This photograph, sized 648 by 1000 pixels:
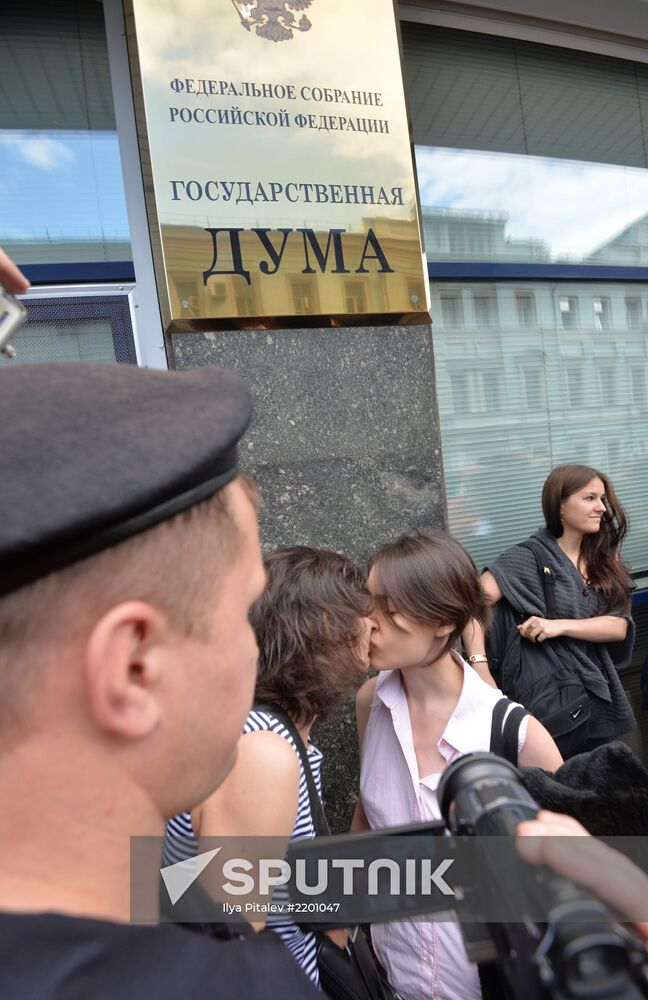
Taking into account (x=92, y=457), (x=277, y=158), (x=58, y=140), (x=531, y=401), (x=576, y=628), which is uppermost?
(x=58, y=140)

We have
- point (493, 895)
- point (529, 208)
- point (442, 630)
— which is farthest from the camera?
point (529, 208)

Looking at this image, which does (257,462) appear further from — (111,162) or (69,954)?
(69,954)

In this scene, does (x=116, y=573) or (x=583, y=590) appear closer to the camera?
(x=116, y=573)

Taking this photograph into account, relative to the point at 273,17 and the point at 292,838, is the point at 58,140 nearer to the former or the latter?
the point at 273,17

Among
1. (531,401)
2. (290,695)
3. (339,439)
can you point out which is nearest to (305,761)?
(290,695)

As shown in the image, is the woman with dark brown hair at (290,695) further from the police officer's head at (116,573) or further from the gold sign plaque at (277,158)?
the gold sign plaque at (277,158)

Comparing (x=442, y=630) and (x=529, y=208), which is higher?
(x=529, y=208)

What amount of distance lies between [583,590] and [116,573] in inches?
116

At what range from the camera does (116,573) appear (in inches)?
24.2

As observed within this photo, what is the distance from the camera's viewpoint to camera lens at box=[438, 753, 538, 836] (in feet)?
2.68

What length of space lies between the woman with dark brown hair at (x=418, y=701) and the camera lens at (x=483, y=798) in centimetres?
100

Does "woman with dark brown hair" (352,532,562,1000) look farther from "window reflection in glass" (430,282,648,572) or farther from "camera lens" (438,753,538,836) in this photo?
"window reflection in glass" (430,282,648,572)

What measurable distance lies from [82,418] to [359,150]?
9.65 feet

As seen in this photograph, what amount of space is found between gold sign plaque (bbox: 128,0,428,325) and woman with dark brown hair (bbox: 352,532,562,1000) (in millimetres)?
1413
